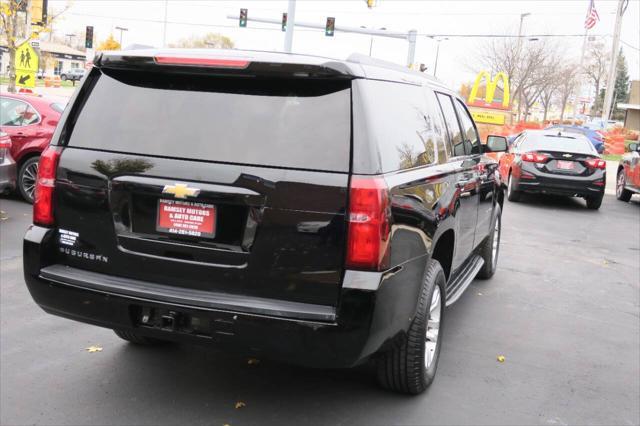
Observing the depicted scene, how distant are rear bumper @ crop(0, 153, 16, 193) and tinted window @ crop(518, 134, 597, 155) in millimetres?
9685

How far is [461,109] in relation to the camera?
19.0 ft

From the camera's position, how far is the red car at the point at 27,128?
990cm

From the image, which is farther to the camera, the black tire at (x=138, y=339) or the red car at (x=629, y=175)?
the red car at (x=629, y=175)

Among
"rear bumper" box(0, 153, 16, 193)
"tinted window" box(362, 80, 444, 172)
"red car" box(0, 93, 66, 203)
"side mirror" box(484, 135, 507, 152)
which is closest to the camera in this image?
"tinted window" box(362, 80, 444, 172)

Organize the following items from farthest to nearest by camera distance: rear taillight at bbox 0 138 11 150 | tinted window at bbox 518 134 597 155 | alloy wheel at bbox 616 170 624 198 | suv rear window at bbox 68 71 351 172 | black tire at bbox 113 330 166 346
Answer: alloy wheel at bbox 616 170 624 198 < tinted window at bbox 518 134 597 155 < rear taillight at bbox 0 138 11 150 < black tire at bbox 113 330 166 346 < suv rear window at bbox 68 71 351 172

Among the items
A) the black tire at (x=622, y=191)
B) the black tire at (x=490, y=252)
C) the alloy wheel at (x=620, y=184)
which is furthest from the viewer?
the alloy wheel at (x=620, y=184)

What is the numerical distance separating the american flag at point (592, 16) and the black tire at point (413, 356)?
4309 cm

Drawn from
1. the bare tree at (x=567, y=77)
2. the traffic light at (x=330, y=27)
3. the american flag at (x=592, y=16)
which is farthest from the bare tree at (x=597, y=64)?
the traffic light at (x=330, y=27)

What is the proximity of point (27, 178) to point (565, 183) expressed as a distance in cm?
994

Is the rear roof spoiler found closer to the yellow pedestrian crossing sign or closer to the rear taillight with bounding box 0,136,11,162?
the rear taillight with bounding box 0,136,11,162

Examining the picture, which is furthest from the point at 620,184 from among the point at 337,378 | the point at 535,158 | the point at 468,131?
the point at 337,378

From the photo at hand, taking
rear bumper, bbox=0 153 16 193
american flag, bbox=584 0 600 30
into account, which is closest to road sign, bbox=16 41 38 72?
rear bumper, bbox=0 153 16 193

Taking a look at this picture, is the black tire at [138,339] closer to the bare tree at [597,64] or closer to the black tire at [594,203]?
the black tire at [594,203]

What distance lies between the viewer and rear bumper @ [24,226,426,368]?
3.13m
